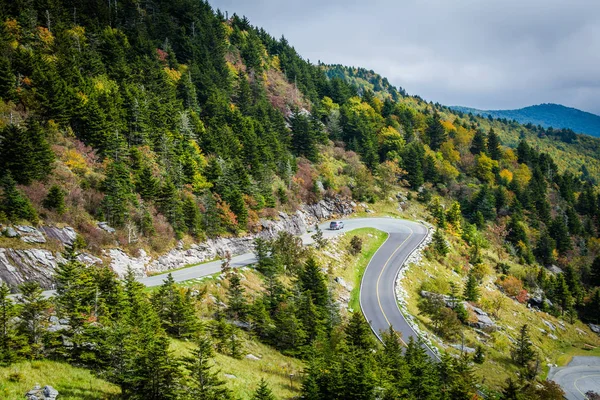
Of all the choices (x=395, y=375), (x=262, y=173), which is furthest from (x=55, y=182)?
(x=395, y=375)

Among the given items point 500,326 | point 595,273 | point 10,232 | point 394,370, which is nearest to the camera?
point 394,370

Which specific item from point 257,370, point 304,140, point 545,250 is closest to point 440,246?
point 304,140

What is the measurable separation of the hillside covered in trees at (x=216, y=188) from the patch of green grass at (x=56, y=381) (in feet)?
1.77

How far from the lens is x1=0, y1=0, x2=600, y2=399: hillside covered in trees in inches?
672

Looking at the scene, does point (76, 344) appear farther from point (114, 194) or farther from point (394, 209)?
point (394, 209)

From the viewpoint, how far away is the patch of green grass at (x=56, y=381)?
12531 mm

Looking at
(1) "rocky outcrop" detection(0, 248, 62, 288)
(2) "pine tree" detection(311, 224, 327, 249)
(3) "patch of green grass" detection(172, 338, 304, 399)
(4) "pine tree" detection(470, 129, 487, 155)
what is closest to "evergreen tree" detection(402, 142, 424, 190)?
(4) "pine tree" detection(470, 129, 487, 155)

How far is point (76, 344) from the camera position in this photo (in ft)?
51.8

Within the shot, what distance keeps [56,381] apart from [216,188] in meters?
35.6

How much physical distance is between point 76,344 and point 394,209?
6366 cm

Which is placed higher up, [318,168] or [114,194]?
[318,168]

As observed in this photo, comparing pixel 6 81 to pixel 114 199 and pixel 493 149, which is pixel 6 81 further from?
pixel 493 149

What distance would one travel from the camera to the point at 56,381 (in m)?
13.8

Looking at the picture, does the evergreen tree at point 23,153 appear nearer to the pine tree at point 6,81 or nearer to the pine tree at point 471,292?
the pine tree at point 6,81
